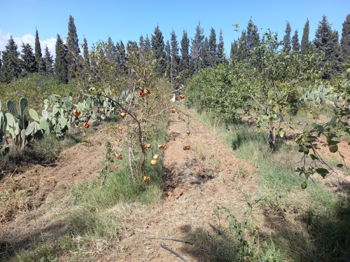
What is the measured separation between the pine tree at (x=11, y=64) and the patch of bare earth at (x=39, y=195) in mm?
33304

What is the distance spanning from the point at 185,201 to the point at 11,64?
40233mm

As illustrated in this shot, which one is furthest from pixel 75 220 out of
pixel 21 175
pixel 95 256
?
pixel 21 175

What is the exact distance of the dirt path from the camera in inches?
90.7

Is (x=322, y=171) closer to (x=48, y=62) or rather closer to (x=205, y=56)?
(x=205, y=56)

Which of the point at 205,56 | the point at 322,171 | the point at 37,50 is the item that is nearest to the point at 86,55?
the point at 322,171

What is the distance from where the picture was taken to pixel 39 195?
12.5 feet

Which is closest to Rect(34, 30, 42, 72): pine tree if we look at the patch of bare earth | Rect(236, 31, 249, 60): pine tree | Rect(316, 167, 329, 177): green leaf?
the patch of bare earth

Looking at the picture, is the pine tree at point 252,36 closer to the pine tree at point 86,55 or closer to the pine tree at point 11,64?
the pine tree at point 86,55

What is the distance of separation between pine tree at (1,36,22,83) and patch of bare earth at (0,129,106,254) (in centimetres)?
3330

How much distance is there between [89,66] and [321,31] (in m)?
44.1

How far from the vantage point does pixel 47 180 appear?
4285 mm

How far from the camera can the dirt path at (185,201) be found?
2.30 metres

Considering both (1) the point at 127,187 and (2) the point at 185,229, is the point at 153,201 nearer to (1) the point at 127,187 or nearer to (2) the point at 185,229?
(1) the point at 127,187

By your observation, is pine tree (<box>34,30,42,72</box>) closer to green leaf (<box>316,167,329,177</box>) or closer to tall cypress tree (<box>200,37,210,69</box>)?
tall cypress tree (<box>200,37,210,69</box>)
